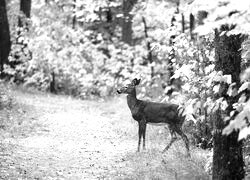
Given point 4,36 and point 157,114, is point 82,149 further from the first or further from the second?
point 4,36

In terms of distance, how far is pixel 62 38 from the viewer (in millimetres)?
23656

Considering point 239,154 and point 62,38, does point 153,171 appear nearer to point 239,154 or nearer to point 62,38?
point 239,154

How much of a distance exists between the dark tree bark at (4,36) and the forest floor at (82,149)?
5.37 meters

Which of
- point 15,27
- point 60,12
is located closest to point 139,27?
point 60,12

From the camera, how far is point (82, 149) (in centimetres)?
1133

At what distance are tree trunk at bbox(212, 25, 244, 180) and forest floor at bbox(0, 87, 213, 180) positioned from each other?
1047 millimetres

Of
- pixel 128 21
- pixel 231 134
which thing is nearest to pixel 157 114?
pixel 231 134

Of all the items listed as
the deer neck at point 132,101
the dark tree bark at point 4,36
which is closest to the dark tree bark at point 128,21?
the dark tree bark at point 4,36

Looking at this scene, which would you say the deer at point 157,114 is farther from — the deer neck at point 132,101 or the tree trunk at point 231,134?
the tree trunk at point 231,134

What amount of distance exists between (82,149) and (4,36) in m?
11.7

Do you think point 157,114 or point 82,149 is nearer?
point 157,114

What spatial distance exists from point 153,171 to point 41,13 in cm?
1857

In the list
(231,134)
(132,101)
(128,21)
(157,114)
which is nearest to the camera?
(231,134)

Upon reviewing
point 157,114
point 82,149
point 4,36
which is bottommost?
point 82,149
